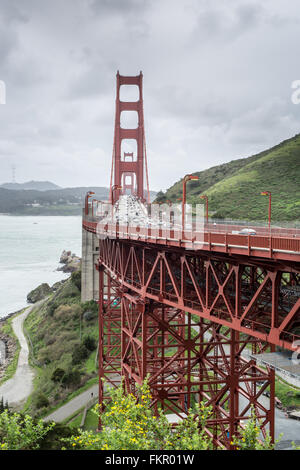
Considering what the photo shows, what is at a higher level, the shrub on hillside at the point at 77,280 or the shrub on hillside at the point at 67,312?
the shrub on hillside at the point at 77,280

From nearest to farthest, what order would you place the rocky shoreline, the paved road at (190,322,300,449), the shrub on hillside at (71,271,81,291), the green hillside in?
the paved road at (190,322,300,449) → the rocky shoreline → the green hillside → the shrub on hillside at (71,271,81,291)

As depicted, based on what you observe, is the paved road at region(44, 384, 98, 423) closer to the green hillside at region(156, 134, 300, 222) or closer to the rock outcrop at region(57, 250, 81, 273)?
the green hillside at region(156, 134, 300, 222)

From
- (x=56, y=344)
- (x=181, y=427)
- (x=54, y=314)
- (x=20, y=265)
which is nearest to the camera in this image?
(x=181, y=427)

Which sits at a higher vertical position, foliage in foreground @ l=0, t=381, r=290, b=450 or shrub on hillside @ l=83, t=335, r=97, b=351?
foliage in foreground @ l=0, t=381, r=290, b=450

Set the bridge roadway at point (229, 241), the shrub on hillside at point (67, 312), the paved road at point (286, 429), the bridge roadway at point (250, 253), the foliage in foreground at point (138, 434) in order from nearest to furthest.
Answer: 1. the foliage in foreground at point (138, 434)
2. the bridge roadway at point (229, 241)
3. the bridge roadway at point (250, 253)
4. the paved road at point (286, 429)
5. the shrub on hillside at point (67, 312)

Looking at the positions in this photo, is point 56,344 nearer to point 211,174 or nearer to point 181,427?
point 181,427

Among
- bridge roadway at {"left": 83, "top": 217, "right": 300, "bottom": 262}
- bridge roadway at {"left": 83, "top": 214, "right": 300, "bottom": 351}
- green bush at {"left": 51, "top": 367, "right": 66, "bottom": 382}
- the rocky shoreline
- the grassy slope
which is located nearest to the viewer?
bridge roadway at {"left": 83, "top": 217, "right": 300, "bottom": 262}

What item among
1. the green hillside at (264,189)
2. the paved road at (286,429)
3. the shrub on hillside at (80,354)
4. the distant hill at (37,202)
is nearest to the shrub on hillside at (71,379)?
the shrub on hillside at (80,354)

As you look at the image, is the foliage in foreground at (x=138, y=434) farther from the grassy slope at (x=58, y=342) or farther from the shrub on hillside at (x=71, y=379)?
the shrub on hillside at (x=71, y=379)

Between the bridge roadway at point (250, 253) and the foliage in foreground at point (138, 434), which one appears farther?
the bridge roadway at point (250, 253)

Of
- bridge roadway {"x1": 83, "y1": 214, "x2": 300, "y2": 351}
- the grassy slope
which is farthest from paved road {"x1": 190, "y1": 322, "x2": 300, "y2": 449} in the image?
the grassy slope
